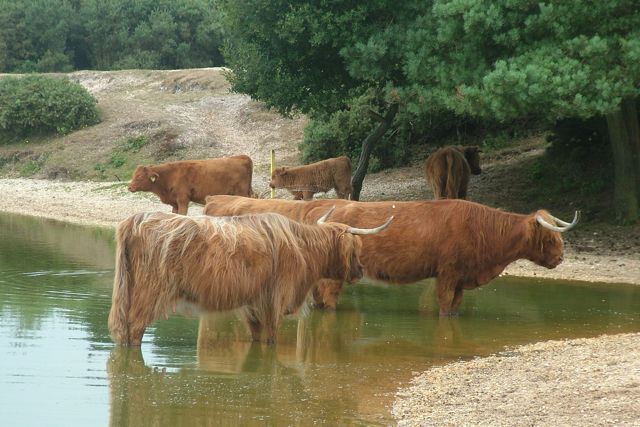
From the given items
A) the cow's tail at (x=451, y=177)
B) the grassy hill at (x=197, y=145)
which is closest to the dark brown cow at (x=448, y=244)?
the grassy hill at (x=197, y=145)

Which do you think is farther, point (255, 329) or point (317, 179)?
point (317, 179)

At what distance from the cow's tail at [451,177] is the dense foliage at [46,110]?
1839cm

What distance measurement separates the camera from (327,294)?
39.4 feet

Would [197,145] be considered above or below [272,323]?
above

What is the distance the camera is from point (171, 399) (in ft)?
25.5

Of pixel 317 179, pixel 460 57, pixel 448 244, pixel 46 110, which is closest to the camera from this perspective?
pixel 448 244

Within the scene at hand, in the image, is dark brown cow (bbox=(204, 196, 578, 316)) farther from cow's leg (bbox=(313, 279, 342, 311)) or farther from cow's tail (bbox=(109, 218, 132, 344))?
cow's tail (bbox=(109, 218, 132, 344))

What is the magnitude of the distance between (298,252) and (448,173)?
10879 millimetres

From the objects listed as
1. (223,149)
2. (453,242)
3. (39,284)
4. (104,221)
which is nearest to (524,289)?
(453,242)

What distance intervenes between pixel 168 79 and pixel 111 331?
32.8 metres

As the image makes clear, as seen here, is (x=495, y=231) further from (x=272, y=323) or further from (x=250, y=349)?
(x=250, y=349)

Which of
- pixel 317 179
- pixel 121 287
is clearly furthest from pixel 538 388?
pixel 317 179

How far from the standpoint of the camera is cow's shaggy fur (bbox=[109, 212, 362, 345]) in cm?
905

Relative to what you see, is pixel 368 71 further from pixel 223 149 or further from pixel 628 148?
pixel 223 149
